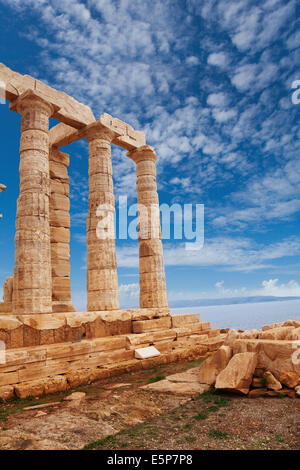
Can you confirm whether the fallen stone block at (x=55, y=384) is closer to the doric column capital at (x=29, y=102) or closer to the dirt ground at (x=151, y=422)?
the dirt ground at (x=151, y=422)

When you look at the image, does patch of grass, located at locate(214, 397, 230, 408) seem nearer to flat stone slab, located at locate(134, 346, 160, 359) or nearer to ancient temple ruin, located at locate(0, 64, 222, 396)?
ancient temple ruin, located at locate(0, 64, 222, 396)

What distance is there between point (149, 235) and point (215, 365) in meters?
9.12

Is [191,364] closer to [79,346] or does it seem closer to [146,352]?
[146,352]

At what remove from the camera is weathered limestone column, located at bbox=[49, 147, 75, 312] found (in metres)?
15.7

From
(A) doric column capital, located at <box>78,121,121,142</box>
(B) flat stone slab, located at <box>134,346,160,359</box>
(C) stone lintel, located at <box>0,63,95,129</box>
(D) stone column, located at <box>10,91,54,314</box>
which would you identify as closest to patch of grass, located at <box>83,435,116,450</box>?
(B) flat stone slab, located at <box>134,346,160,359</box>

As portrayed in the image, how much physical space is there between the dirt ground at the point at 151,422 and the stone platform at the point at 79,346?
3.19 feet

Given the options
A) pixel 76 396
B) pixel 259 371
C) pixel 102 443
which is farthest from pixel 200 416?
pixel 76 396

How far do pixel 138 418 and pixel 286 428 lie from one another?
2.66m

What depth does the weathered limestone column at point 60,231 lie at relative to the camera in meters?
15.7

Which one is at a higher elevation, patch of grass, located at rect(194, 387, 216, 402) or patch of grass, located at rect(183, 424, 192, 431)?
patch of grass, located at rect(183, 424, 192, 431)

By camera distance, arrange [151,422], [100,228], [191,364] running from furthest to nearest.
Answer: [100,228]
[191,364]
[151,422]

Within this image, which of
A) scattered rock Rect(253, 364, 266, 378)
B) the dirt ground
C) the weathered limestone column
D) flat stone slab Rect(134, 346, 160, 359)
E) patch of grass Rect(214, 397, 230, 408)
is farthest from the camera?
the weathered limestone column

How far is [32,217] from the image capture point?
38.6ft

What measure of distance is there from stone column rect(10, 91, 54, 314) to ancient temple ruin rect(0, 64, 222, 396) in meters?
0.03
